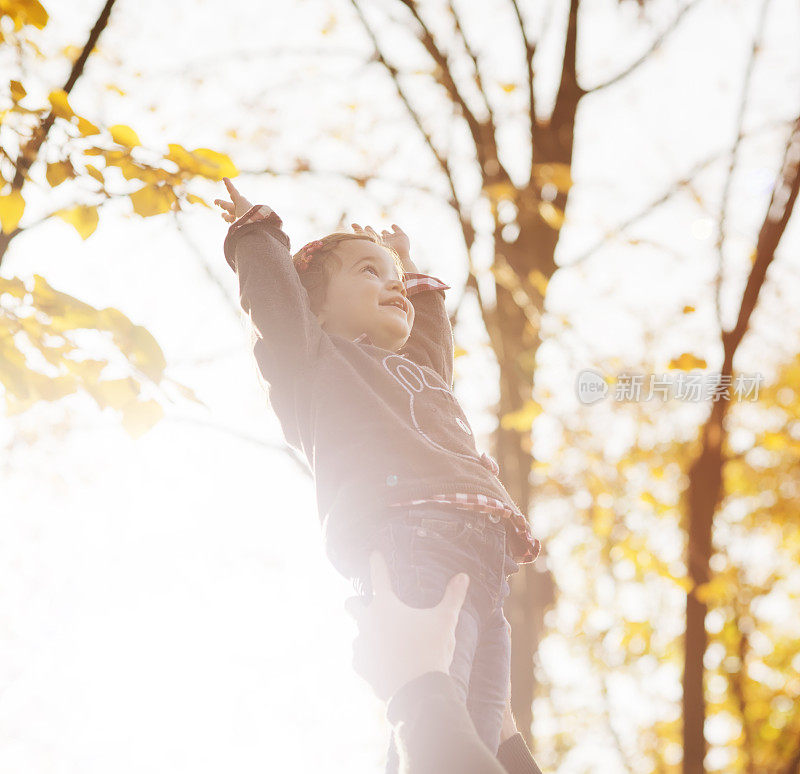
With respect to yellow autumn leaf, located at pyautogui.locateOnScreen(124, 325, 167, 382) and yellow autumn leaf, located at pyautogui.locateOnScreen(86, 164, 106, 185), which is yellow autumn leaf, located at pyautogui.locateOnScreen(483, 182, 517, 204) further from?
yellow autumn leaf, located at pyautogui.locateOnScreen(124, 325, 167, 382)

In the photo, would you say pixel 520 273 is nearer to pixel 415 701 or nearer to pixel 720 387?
pixel 720 387

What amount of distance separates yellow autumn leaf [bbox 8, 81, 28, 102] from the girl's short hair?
967 millimetres

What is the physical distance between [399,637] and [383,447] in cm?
44

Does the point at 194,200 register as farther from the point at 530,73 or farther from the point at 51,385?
the point at 530,73

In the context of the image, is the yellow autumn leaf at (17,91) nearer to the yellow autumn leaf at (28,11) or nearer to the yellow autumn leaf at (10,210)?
the yellow autumn leaf at (28,11)

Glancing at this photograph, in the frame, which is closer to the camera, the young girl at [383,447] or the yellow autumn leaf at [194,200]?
the young girl at [383,447]

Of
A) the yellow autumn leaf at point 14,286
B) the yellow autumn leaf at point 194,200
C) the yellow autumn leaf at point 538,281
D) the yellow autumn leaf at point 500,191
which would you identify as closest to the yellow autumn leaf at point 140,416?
the yellow autumn leaf at point 14,286

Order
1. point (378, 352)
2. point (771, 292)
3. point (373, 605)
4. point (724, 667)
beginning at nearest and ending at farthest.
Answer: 1. point (373, 605)
2. point (378, 352)
3. point (771, 292)
4. point (724, 667)

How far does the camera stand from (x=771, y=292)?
8203 millimetres

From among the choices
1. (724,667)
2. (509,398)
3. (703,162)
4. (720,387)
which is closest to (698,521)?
(720,387)

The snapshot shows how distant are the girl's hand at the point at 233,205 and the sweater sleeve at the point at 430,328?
0.63 meters

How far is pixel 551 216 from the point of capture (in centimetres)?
493

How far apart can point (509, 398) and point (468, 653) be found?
3310 millimetres

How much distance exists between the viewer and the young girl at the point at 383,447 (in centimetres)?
171
